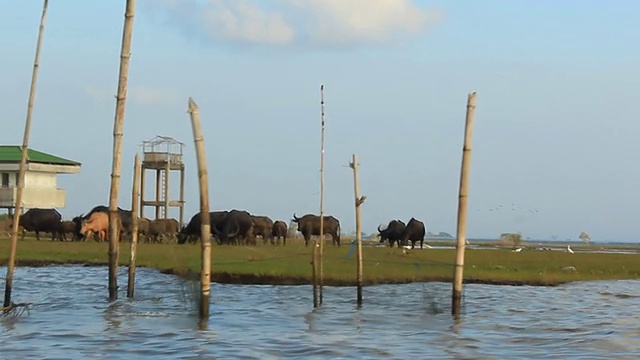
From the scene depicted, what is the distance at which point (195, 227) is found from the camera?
45.9m

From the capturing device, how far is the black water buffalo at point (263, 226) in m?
50.1

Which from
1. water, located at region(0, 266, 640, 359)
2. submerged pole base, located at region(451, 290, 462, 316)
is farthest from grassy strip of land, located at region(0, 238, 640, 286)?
submerged pole base, located at region(451, 290, 462, 316)

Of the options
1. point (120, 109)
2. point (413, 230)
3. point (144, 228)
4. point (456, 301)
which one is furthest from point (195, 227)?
point (456, 301)

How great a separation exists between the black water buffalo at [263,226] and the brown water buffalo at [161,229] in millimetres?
3914

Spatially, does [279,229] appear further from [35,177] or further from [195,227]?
[35,177]

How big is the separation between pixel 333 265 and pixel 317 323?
35.8ft

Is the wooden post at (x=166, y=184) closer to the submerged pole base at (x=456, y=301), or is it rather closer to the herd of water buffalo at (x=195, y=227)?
the herd of water buffalo at (x=195, y=227)

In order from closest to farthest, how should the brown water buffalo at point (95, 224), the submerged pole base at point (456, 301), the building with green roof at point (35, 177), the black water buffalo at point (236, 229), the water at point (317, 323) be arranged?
1. the water at point (317, 323)
2. the submerged pole base at point (456, 301)
3. the brown water buffalo at point (95, 224)
4. the black water buffalo at point (236, 229)
5. the building with green roof at point (35, 177)

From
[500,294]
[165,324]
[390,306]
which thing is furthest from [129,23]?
[500,294]

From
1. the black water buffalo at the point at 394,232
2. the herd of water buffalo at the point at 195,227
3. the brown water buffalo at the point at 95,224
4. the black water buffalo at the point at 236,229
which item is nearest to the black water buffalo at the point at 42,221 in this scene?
the herd of water buffalo at the point at 195,227

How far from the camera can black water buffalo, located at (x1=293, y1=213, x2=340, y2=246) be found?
165 ft

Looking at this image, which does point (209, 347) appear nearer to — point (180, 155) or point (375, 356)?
point (375, 356)

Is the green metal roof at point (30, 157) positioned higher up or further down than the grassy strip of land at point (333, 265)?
higher up

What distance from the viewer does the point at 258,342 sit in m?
17.3
